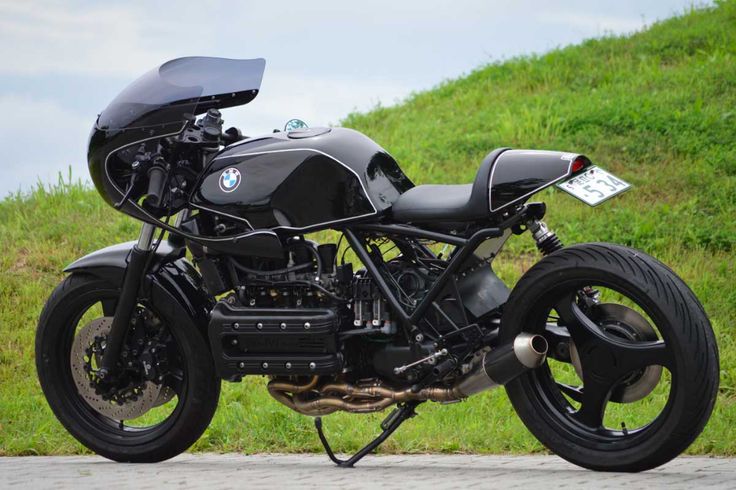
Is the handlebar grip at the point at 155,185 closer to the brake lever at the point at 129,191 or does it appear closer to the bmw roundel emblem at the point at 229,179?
the brake lever at the point at 129,191

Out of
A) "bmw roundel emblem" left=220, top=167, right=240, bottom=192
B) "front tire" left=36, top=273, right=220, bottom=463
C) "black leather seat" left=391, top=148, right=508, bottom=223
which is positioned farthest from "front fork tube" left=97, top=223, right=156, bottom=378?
"black leather seat" left=391, top=148, right=508, bottom=223

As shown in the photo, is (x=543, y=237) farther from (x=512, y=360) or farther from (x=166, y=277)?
(x=166, y=277)

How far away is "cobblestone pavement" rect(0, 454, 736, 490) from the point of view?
548 centimetres

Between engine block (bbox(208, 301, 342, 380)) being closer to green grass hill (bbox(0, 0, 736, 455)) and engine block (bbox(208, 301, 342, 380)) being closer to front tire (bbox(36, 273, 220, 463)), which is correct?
front tire (bbox(36, 273, 220, 463))

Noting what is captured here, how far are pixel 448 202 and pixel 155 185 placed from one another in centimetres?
167

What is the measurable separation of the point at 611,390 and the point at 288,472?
1.71 m

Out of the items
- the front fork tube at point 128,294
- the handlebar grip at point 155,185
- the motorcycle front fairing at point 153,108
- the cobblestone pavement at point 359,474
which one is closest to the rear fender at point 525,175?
the cobblestone pavement at point 359,474

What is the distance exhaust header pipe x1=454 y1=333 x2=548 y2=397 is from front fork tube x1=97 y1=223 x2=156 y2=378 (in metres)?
2.02

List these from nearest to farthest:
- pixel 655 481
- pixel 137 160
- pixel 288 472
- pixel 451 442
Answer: pixel 655 481 → pixel 288 472 → pixel 137 160 → pixel 451 442

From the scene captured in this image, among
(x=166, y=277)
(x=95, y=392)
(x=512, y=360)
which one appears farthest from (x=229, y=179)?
(x=512, y=360)

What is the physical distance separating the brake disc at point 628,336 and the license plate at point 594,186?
21.8 inches

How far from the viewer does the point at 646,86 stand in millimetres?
13859

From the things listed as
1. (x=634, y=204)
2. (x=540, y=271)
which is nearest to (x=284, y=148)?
(x=540, y=271)

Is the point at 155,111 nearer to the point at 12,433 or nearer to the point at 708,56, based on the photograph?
the point at 12,433
